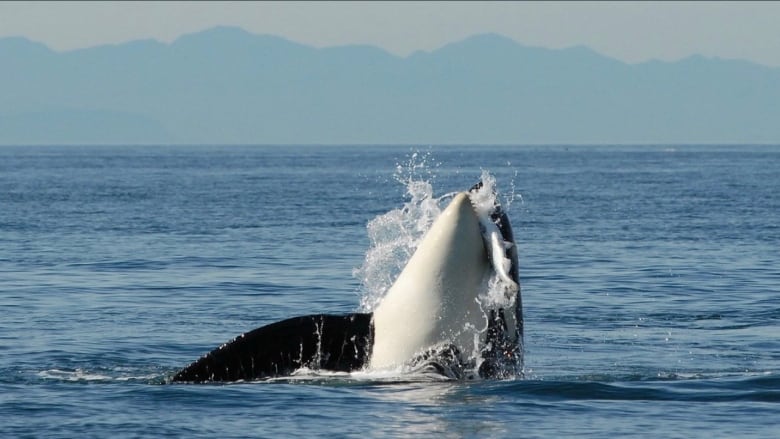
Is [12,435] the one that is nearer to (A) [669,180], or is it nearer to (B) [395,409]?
(B) [395,409]

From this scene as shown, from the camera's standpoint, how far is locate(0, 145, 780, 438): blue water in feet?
54.8

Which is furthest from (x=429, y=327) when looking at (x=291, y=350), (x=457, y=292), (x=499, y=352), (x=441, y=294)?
(x=291, y=350)

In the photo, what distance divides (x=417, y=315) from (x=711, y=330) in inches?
388

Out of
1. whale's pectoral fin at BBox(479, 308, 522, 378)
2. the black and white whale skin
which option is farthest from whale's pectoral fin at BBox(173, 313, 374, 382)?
whale's pectoral fin at BBox(479, 308, 522, 378)

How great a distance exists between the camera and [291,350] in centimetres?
1691

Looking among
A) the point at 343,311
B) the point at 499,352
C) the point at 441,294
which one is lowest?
the point at 343,311

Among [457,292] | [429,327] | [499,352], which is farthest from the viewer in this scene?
[499,352]

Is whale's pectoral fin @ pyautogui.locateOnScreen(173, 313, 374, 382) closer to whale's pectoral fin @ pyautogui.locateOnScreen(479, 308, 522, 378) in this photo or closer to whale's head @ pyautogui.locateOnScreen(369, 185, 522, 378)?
whale's head @ pyautogui.locateOnScreen(369, 185, 522, 378)

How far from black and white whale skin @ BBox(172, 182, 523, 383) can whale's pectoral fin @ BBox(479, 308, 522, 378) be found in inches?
0.4

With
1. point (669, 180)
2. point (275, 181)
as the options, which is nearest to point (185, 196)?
point (275, 181)

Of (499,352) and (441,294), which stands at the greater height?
(441,294)

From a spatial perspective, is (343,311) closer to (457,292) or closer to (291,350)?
(291,350)

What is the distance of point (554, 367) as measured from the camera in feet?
68.4

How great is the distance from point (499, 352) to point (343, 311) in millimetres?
11142
